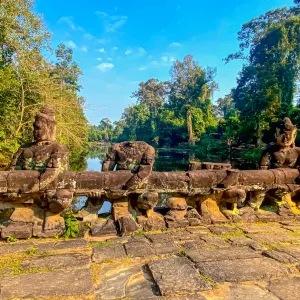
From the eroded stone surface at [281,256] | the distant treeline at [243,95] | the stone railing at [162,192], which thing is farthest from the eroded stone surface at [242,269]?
the distant treeline at [243,95]

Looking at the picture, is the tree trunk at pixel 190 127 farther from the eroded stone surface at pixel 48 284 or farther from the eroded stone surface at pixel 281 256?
the eroded stone surface at pixel 48 284

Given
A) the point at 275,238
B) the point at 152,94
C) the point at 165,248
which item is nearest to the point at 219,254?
the point at 165,248

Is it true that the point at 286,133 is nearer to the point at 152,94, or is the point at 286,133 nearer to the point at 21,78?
the point at 21,78

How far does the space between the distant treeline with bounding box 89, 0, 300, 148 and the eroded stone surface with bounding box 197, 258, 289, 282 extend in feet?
68.5

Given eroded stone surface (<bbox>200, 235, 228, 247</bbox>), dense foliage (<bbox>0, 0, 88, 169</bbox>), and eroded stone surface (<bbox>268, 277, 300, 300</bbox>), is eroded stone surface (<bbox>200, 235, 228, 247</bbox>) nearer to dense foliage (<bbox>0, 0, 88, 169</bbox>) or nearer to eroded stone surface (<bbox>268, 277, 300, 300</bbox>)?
eroded stone surface (<bbox>268, 277, 300, 300</bbox>)

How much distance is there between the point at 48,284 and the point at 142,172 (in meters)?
1.87

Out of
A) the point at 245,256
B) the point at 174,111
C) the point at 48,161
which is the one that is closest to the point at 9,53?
the point at 48,161

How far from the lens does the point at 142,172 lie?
12.5 ft

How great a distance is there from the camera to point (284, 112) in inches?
961

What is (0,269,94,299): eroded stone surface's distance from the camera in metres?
2.20

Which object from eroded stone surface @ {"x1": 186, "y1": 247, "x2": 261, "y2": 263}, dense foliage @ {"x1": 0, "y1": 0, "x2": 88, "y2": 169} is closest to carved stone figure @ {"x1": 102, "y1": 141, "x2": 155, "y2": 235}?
eroded stone surface @ {"x1": 186, "y1": 247, "x2": 261, "y2": 263}

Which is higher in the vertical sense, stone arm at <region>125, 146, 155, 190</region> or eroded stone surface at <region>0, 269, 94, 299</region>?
stone arm at <region>125, 146, 155, 190</region>

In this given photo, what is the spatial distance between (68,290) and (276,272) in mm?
1933

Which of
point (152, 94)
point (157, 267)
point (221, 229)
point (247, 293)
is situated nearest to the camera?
point (247, 293)
